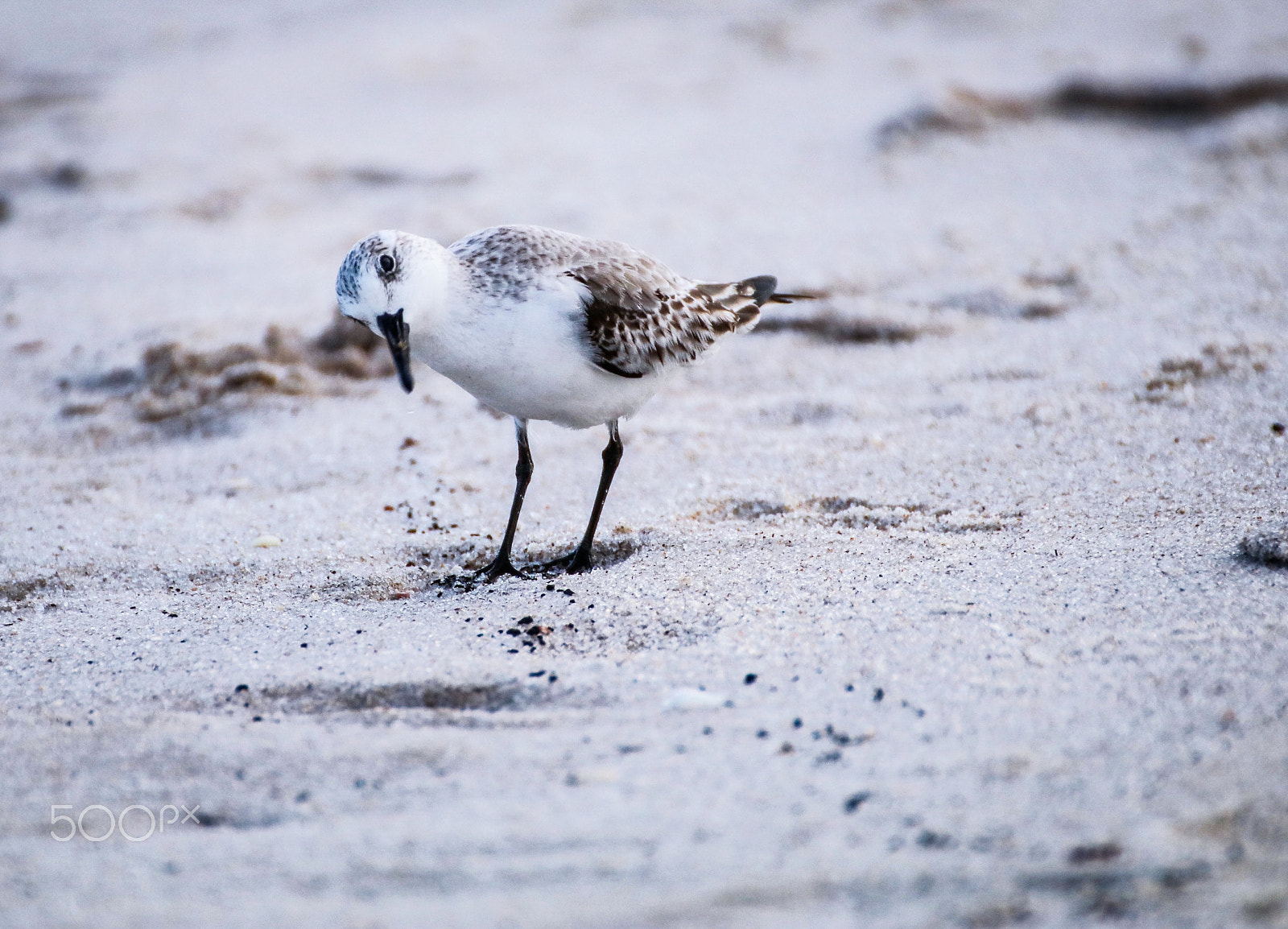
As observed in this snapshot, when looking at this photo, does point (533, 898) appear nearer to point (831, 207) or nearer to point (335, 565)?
point (335, 565)

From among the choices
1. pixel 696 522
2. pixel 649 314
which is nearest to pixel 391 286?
pixel 649 314

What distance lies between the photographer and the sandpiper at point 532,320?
3777 mm

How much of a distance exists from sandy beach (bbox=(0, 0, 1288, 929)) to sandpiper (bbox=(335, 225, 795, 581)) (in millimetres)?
530

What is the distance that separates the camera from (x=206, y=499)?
16.6 feet

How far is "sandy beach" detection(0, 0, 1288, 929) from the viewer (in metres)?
2.55

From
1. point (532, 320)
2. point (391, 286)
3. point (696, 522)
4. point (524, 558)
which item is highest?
point (391, 286)

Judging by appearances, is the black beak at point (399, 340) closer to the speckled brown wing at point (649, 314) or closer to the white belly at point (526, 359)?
the white belly at point (526, 359)

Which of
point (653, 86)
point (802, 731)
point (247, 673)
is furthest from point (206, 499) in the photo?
point (653, 86)

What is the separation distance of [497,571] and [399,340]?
1.03 meters

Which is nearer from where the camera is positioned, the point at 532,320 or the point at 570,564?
the point at 532,320

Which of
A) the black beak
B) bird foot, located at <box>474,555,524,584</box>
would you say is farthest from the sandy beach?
the black beak

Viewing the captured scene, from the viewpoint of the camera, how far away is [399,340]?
377cm

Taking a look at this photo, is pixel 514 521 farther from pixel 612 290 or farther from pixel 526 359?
pixel 612 290

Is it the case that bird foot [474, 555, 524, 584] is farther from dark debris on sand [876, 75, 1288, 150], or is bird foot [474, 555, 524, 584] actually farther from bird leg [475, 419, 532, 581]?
dark debris on sand [876, 75, 1288, 150]
